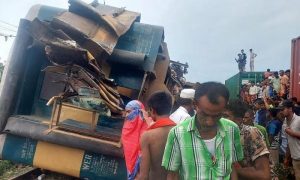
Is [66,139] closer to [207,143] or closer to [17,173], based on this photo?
[17,173]

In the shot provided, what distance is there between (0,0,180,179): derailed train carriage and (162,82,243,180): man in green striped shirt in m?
1.67

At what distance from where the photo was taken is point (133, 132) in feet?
10.9

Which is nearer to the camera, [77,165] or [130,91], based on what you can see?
[77,165]

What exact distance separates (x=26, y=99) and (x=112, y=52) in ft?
3.83

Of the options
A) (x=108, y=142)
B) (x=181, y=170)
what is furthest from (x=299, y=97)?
(x=181, y=170)

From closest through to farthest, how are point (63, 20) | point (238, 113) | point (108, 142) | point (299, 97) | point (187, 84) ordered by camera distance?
point (238, 113) → point (108, 142) → point (63, 20) → point (299, 97) → point (187, 84)

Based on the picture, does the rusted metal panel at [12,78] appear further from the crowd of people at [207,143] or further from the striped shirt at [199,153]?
the striped shirt at [199,153]

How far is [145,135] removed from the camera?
2531mm

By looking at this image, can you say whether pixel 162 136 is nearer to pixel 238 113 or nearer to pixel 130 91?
pixel 238 113

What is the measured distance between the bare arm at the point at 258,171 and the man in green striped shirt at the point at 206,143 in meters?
0.16

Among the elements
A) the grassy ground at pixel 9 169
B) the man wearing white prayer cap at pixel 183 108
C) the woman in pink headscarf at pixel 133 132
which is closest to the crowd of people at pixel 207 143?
the woman in pink headscarf at pixel 133 132

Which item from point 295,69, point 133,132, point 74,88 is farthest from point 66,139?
point 295,69

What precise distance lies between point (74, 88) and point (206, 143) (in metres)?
2.14

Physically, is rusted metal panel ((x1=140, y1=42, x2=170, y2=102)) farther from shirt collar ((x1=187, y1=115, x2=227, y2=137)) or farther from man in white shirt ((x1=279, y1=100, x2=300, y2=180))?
shirt collar ((x1=187, y1=115, x2=227, y2=137))
